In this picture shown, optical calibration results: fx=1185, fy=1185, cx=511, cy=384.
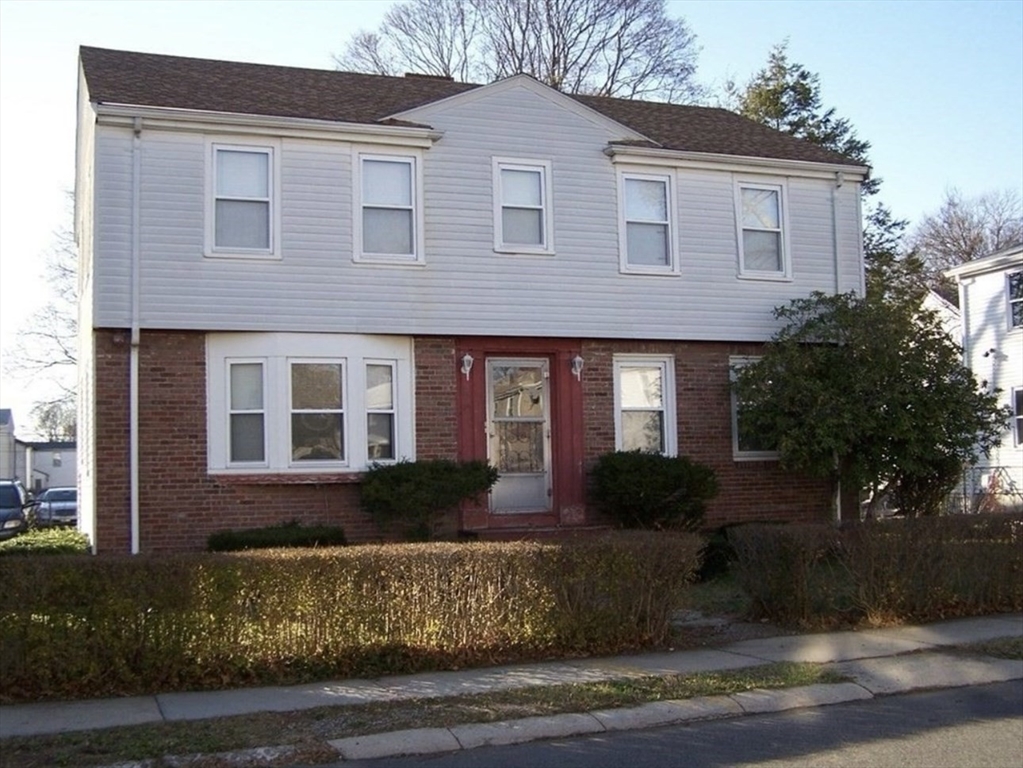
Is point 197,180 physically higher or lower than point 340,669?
higher

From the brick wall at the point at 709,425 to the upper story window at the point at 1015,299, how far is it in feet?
44.7

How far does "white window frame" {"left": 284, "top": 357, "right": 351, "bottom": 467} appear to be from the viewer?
51.2 ft

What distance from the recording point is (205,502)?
15.1 metres

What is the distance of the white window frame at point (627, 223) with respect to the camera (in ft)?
57.3

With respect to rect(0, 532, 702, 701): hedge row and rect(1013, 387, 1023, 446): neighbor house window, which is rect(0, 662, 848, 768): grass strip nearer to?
rect(0, 532, 702, 701): hedge row

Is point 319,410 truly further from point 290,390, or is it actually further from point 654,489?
point 654,489

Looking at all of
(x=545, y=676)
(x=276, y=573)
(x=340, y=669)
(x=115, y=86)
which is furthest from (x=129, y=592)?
(x=115, y=86)

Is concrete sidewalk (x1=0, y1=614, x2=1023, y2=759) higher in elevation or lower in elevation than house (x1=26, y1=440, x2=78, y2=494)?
lower

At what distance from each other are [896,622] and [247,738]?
22.8ft

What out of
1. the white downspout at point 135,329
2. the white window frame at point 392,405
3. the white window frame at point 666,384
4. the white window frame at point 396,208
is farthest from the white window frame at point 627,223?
the white downspout at point 135,329

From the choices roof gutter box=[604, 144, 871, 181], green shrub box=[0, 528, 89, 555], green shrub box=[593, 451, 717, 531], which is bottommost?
green shrub box=[0, 528, 89, 555]

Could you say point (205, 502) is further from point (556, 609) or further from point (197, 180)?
point (556, 609)

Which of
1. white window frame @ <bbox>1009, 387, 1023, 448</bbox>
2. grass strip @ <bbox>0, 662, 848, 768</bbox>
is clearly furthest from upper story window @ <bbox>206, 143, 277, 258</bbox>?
white window frame @ <bbox>1009, 387, 1023, 448</bbox>

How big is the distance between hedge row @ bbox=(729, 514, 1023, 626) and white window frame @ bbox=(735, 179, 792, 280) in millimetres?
6714
